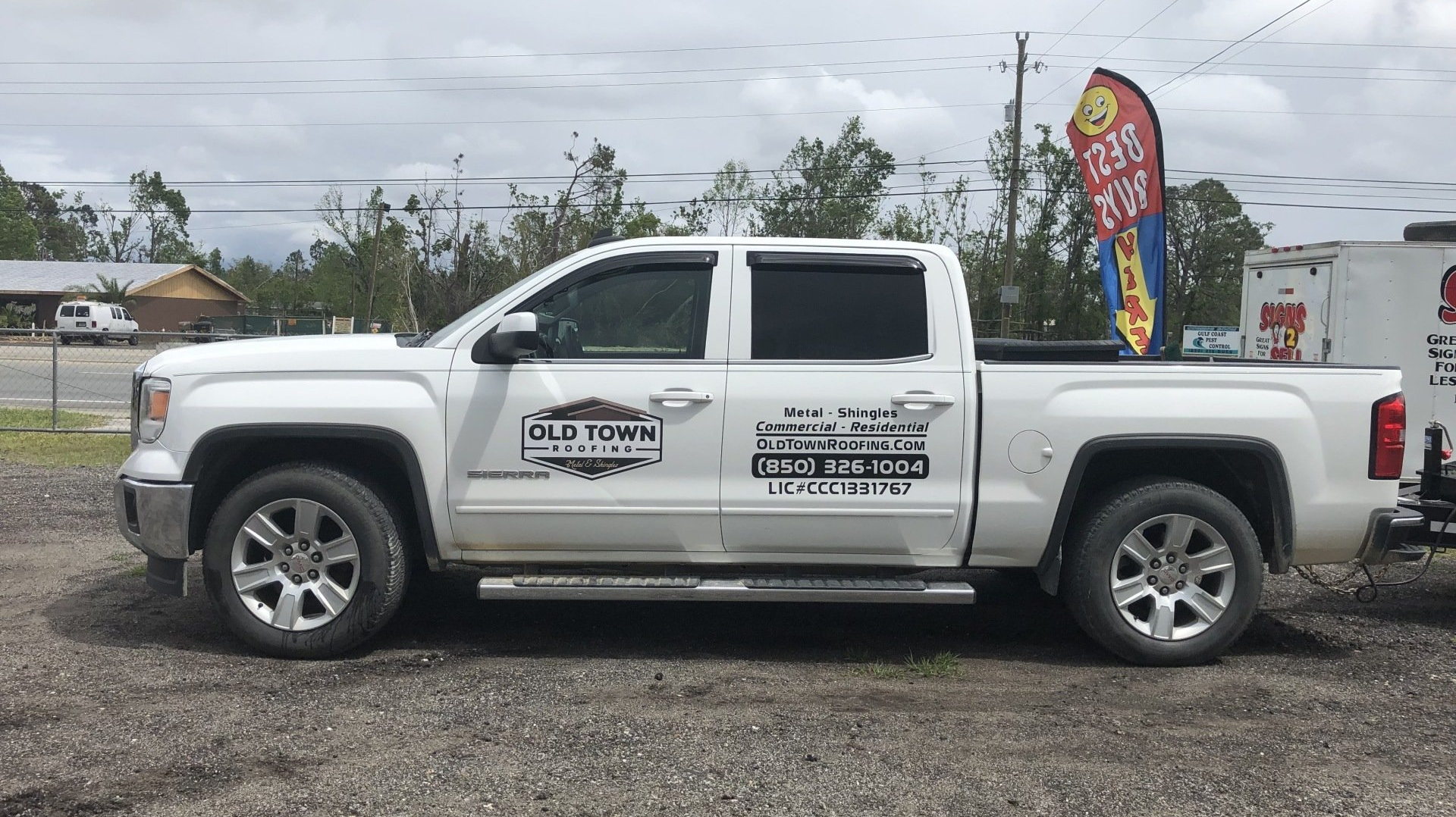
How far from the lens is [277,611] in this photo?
5102 mm

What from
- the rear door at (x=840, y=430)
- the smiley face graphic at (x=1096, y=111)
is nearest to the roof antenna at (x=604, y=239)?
the rear door at (x=840, y=430)

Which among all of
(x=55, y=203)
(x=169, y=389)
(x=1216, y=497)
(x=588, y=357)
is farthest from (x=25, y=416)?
(x=55, y=203)

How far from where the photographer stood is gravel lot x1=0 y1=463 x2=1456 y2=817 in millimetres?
3738

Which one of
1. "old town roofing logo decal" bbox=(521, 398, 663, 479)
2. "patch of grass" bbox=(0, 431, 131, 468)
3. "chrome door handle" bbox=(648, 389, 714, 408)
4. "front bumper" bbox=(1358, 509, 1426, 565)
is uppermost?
"chrome door handle" bbox=(648, 389, 714, 408)

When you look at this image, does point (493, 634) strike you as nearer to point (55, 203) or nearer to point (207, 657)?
point (207, 657)

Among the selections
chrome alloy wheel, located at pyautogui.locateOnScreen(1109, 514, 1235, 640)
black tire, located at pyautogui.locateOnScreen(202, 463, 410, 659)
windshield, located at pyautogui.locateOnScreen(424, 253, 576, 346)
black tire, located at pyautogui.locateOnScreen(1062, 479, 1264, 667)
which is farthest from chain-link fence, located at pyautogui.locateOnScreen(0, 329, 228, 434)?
chrome alloy wheel, located at pyautogui.locateOnScreen(1109, 514, 1235, 640)

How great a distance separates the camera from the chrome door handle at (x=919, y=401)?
16.7 ft

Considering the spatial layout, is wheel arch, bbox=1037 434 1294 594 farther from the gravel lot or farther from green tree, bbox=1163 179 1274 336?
green tree, bbox=1163 179 1274 336

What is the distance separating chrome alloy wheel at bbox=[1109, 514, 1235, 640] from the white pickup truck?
1cm

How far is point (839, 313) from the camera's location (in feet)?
17.3

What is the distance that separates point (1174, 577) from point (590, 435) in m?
2.81

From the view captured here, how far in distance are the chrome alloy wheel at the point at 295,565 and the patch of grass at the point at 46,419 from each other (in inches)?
410

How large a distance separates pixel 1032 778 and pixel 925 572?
124 inches

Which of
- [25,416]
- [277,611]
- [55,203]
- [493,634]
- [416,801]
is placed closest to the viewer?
[416,801]
